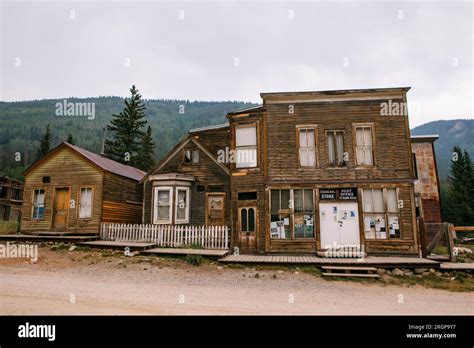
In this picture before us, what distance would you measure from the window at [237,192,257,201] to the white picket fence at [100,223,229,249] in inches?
67.5

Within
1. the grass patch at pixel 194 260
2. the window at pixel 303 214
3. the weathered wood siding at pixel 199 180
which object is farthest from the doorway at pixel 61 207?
the window at pixel 303 214

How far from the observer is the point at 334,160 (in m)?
15.3

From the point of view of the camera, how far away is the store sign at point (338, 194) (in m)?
14.8

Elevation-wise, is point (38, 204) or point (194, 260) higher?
point (38, 204)

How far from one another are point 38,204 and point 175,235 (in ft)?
31.5

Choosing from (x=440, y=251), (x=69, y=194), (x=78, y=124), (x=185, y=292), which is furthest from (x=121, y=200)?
(x=78, y=124)

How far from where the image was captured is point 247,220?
1553cm

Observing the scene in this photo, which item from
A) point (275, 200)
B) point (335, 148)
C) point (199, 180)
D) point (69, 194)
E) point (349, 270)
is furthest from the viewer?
point (69, 194)

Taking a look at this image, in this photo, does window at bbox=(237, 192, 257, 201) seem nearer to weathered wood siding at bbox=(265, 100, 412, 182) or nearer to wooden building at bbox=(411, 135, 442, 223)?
weathered wood siding at bbox=(265, 100, 412, 182)

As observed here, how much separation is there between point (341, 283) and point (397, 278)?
2.47 meters

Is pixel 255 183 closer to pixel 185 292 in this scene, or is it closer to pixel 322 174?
pixel 322 174

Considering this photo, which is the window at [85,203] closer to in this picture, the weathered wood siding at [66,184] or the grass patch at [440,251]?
the weathered wood siding at [66,184]

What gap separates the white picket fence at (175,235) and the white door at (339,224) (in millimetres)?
4830
